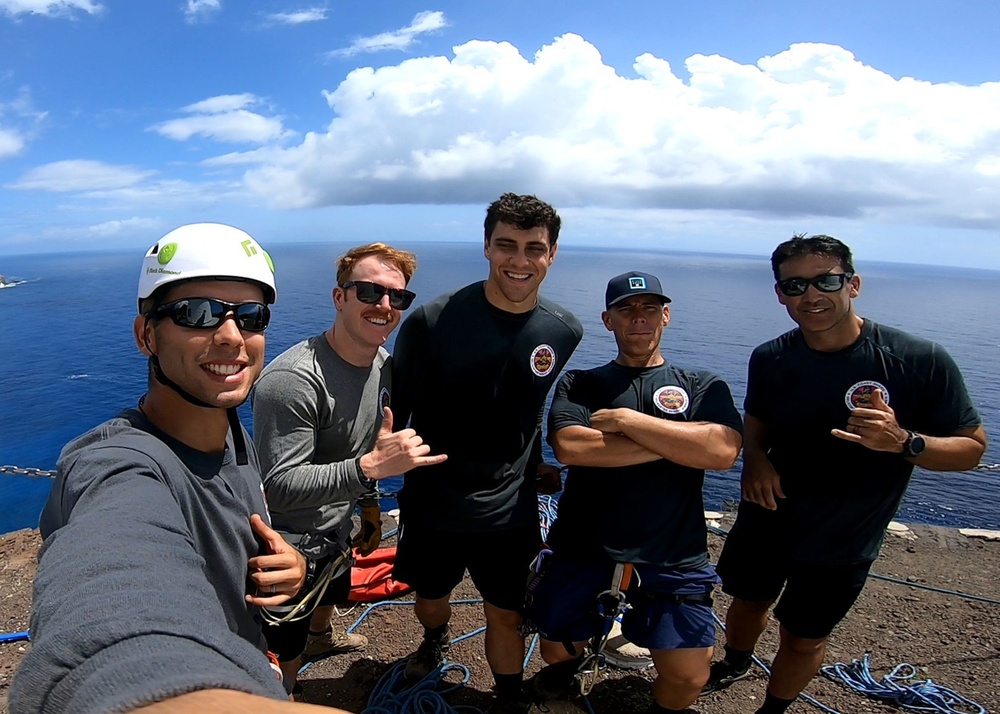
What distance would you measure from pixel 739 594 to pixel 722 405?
1.59m

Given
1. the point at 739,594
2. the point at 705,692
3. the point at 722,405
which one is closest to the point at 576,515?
the point at 722,405

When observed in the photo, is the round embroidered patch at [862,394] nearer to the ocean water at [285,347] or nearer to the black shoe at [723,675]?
the ocean water at [285,347]

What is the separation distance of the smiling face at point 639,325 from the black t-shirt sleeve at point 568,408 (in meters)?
0.39

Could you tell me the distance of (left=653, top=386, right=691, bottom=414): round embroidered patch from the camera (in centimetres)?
360

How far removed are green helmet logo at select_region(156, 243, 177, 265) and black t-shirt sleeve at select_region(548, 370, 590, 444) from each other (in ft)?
7.34

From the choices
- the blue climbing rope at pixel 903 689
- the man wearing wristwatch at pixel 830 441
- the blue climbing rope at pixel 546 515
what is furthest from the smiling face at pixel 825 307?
the blue climbing rope at pixel 546 515

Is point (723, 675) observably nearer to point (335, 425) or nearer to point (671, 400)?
point (671, 400)

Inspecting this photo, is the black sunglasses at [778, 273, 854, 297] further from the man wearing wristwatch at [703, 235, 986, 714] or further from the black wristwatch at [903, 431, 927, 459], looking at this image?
the black wristwatch at [903, 431, 927, 459]

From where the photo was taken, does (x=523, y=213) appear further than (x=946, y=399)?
Yes

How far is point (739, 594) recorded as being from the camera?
415 centimetres

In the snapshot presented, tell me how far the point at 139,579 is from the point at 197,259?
123cm

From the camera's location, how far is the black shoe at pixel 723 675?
440 cm

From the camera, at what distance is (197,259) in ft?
6.88

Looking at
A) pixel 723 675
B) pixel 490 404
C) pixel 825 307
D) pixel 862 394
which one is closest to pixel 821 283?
pixel 825 307
